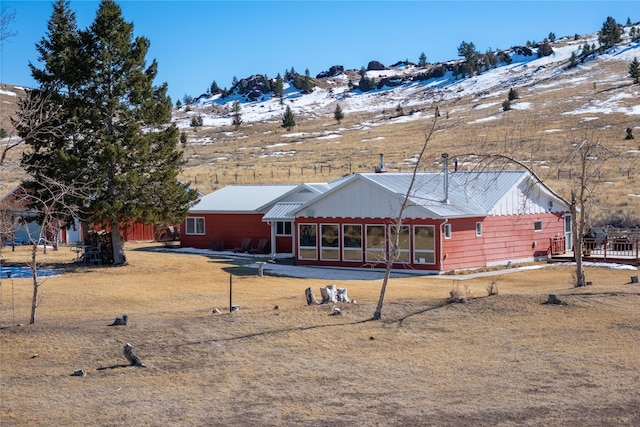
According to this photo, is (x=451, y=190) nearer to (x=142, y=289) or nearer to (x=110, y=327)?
(x=142, y=289)

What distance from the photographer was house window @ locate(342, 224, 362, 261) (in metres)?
33.3

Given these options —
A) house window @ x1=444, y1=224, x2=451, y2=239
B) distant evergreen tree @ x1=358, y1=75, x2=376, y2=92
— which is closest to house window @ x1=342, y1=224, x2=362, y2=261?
house window @ x1=444, y1=224, x2=451, y2=239

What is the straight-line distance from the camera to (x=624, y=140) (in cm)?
7206

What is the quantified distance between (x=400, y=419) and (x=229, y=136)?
10858cm

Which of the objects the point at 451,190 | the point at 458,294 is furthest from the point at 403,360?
the point at 451,190

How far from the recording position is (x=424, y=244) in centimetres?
3141

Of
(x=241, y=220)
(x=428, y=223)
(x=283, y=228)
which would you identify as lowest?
(x=283, y=228)

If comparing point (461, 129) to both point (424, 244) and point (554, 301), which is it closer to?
point (424, 244)

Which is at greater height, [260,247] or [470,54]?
[470,54]

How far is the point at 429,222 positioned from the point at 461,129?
62.0m

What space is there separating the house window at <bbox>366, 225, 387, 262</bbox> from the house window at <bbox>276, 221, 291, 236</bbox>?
26.0 ft

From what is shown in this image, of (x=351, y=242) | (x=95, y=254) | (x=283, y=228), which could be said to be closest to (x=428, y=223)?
(x=351, y=242)

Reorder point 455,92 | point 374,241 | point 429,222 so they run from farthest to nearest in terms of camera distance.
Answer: point 455,92
point 374,241
point 429,222

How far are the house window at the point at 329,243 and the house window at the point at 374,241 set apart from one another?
1669 mm
